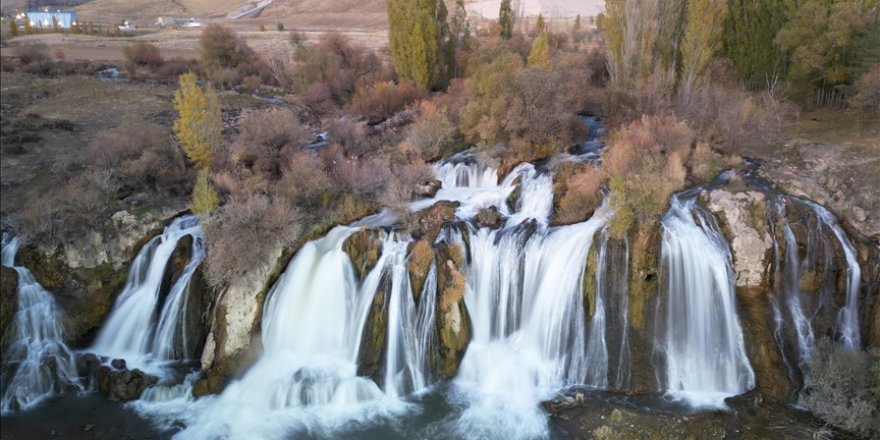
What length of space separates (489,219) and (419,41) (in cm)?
1733

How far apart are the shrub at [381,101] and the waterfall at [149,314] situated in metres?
13.8

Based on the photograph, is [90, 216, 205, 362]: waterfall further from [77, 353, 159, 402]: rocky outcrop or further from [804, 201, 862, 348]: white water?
[804, 201, 862, 348]: white water

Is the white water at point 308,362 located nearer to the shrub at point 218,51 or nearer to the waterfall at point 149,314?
the waterfall at point 149,314

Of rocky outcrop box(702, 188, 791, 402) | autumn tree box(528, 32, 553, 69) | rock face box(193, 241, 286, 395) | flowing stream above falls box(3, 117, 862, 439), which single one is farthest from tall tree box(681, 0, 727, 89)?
rock face box(193, 241, 286, 395)

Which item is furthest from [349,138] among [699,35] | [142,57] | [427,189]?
[142,57]

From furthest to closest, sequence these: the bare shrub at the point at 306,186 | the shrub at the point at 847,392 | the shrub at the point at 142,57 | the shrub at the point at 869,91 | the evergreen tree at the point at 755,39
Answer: the shrub at the point at 142,57, the evergreen tree at the point at 755,39, the shrub at the point at 869,91, the bare shrub at the point at 306,186, the shrub at the point at 847,392

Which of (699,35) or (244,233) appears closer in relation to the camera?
(244,233)

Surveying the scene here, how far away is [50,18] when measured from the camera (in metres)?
32.8

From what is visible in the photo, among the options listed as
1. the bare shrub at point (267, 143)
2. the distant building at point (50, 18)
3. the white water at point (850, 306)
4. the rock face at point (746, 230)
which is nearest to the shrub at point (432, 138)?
the bare shrub at point (267, 143)

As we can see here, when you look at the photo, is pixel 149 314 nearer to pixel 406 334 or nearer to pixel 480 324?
pixel 406 334

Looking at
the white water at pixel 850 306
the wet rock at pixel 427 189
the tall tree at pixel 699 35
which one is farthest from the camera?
the tall tree at pixel 699 35

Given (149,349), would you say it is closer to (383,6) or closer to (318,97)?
(318,97)

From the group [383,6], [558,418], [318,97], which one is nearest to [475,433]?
[558,418]

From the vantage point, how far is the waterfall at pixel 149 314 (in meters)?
15.8
